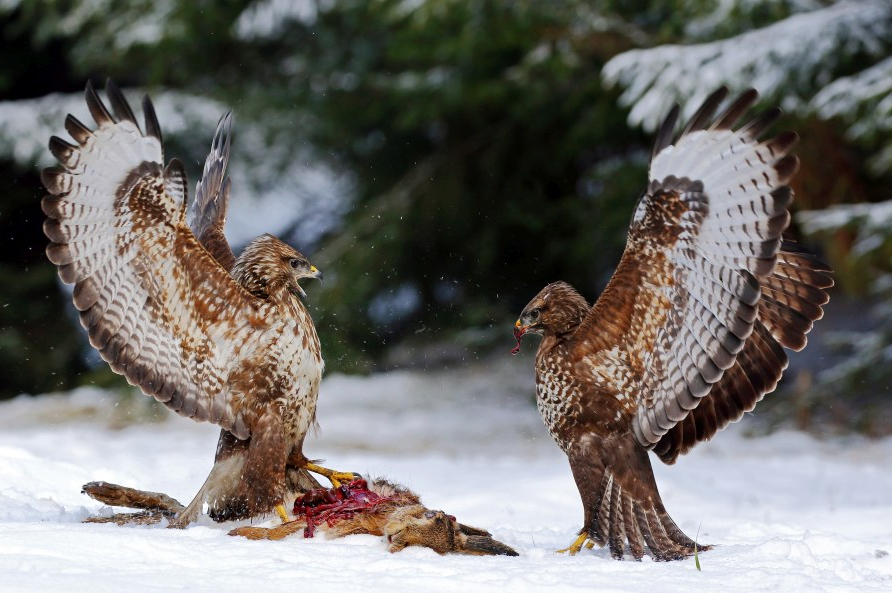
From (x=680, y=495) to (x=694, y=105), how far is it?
247 cm

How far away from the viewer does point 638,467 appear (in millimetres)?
3949

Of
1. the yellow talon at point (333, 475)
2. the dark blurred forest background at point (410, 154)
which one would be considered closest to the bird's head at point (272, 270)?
the yellow talon at point (333, 475)

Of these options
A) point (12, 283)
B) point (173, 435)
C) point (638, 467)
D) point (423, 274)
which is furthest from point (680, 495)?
point (12, 283)

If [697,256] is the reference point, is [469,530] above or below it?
below

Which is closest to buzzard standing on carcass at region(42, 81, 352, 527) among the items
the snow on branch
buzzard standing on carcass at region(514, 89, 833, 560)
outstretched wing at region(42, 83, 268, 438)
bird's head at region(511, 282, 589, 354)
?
outstretched wing at region(42, 83, 268, 438)

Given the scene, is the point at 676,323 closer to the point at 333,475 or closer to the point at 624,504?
the point at 624,504

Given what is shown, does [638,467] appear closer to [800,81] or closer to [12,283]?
[800,81]

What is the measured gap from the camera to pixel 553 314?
4.11 metres

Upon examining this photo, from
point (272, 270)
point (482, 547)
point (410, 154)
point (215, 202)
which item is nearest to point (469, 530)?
point (482, 547)

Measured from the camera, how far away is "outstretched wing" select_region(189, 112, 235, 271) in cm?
476

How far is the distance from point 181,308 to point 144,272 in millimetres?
182

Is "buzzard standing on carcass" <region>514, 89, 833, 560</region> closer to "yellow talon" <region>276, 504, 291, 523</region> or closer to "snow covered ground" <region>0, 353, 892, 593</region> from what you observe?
"snow covered ground" <region>0, 353, 892, 593</region>

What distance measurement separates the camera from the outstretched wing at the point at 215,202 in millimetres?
4758

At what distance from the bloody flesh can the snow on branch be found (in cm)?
443
